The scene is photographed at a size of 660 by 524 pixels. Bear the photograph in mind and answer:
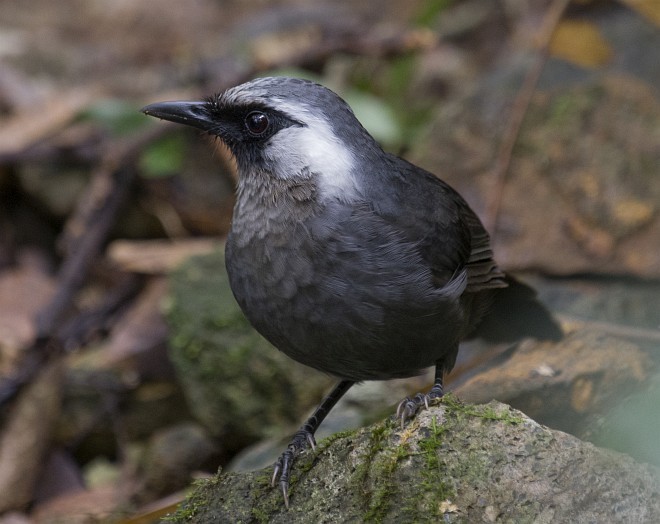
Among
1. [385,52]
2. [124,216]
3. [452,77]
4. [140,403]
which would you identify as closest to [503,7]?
[452,77]

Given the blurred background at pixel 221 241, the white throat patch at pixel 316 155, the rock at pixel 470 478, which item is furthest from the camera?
the blurred background at pixel 221 241

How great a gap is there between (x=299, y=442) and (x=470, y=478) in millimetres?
989

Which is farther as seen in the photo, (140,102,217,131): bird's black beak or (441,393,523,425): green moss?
(140,102,217,131): bird's black beak

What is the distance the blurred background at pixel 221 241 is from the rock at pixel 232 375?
0.04 ft

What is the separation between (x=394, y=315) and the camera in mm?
3410

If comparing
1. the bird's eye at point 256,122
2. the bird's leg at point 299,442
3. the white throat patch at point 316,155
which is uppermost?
the bird's eye at point 256,122

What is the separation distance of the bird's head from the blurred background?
4.28 feet

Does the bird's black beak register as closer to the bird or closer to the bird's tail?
A: the bird

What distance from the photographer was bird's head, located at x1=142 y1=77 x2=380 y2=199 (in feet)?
11.9

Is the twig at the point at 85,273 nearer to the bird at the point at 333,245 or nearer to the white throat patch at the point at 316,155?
the bird at the point at 333,245

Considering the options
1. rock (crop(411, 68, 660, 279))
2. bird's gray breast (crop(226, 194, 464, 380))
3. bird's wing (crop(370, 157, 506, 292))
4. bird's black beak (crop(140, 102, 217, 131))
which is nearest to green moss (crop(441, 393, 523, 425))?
bird's gray breast (crop(226, 194, 464, 380))

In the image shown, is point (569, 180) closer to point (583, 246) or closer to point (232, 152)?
point (583, 246)

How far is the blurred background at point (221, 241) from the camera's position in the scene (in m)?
5.11

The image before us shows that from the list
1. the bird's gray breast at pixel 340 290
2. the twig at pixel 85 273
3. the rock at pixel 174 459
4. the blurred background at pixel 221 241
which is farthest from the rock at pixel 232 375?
the bird's gray breast at pixel 340 290
